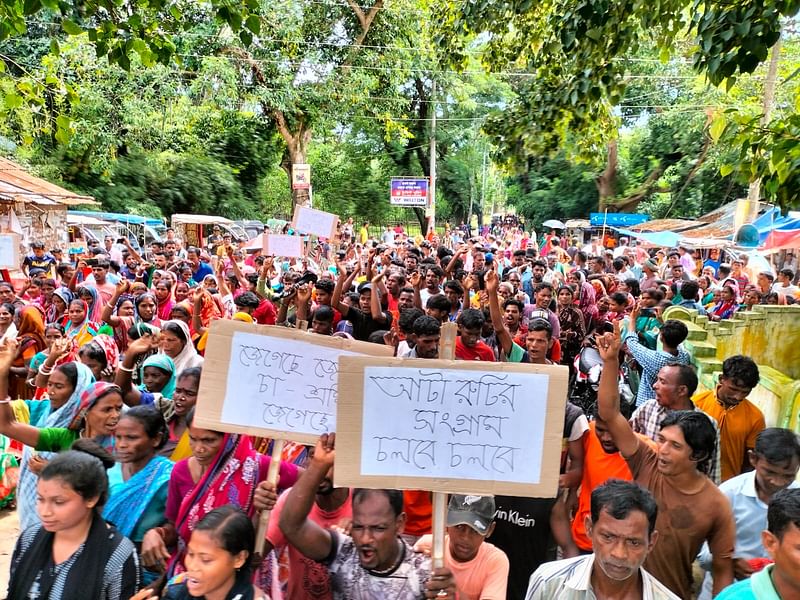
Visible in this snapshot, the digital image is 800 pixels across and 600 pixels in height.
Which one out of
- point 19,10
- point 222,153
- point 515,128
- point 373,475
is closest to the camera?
point 373,475

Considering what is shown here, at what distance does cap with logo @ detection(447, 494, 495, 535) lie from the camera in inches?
113

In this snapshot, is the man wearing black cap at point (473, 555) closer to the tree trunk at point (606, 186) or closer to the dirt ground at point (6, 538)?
the dirt ground at point (6, 538)

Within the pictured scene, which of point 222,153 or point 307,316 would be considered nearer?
point 307,316

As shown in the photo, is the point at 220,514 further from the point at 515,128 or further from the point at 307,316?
the point at 515,128

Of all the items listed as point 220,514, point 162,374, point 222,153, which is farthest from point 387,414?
point 222,153

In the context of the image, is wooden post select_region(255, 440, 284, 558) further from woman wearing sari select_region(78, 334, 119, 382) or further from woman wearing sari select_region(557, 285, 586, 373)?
woman wearing sari select_region(557, 285, 586, 373)

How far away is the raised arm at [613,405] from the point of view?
334 centimetres

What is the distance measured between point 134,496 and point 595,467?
6.84 feet

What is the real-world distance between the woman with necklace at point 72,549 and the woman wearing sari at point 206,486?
26 cm

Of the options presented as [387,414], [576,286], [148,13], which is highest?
[148,13]

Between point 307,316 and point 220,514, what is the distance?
4471 millimetres

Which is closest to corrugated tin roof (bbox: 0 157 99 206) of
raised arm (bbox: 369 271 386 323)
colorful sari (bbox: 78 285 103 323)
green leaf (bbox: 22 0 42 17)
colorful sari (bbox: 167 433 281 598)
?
colorful sari (bbox: 78 285 103 323)

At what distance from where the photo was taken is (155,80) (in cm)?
2394

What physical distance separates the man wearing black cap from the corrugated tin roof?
1526cm
